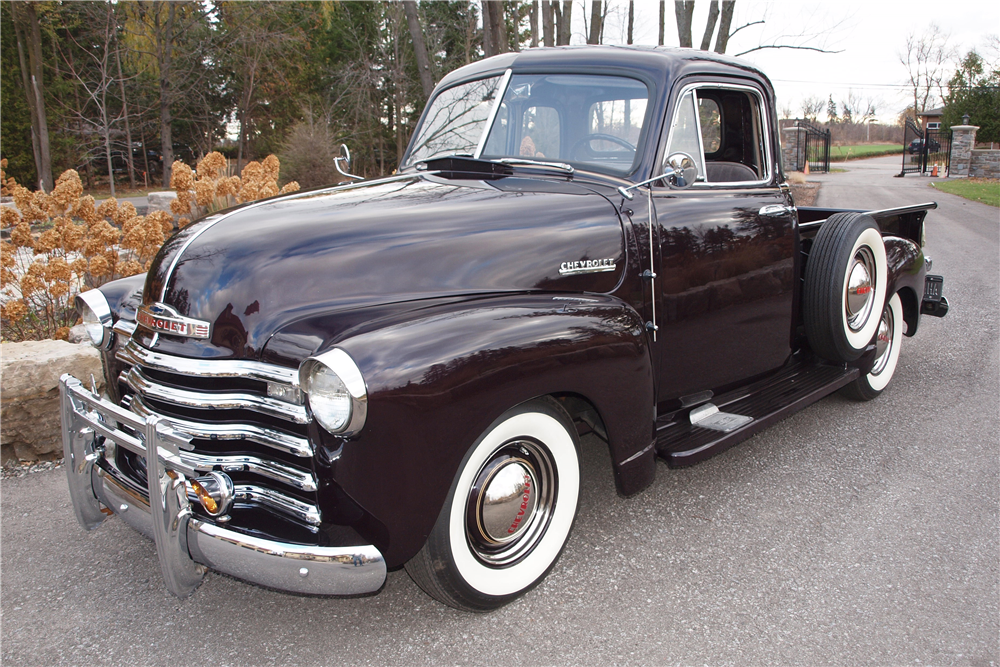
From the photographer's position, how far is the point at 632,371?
2.66 m

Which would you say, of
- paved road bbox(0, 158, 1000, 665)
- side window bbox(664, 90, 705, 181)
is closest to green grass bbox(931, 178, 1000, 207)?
paved road bbox(0, 158, 1000, 665)

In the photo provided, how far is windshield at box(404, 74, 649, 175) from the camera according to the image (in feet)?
10.5

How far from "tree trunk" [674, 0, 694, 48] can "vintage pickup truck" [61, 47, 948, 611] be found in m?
13.9

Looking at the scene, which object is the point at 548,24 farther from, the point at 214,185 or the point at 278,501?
the point at 278,501

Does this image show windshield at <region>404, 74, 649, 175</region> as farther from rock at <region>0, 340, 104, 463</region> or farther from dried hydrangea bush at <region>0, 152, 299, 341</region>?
rock at <region>0, 340, 104, 463</region>

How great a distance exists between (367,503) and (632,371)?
1.14 m

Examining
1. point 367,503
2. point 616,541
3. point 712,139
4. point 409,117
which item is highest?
point 409,117

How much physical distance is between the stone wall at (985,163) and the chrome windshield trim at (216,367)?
27.6m

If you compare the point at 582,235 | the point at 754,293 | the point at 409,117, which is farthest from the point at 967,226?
the point at 409,117

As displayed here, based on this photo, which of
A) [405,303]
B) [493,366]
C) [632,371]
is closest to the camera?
[493,366]

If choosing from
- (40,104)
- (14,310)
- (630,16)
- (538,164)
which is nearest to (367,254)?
(538,164)

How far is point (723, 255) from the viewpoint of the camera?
10.8 ft

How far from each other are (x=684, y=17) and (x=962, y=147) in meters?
15.5

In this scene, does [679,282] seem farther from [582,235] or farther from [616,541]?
[616,541]
